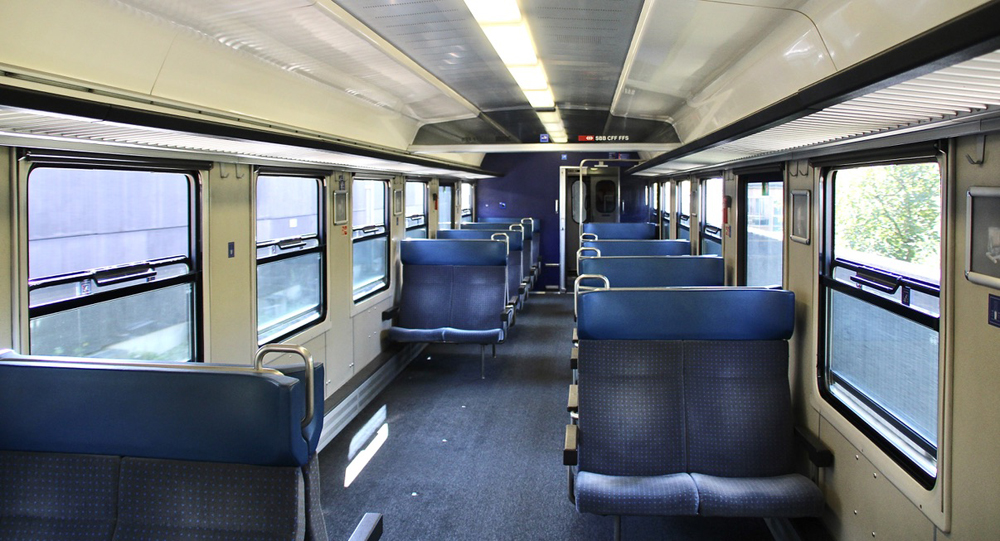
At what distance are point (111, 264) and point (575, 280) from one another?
2.62 metres

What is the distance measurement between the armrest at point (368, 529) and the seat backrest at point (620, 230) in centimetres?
812

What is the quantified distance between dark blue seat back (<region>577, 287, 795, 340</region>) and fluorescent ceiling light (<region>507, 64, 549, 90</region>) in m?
1.50

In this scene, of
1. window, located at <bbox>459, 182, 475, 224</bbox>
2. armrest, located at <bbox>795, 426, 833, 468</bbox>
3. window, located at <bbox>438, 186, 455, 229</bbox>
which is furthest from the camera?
window, located at <bbox>459, 182, 475, 224</bbox>

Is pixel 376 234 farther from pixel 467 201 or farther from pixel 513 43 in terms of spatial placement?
pixel 467 201

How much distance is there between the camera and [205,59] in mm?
3166

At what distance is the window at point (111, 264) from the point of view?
293cm

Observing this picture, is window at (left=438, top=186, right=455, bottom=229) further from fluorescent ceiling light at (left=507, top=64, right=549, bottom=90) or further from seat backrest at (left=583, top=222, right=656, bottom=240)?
fluorescent ceiling light at (left=507, top=64, right=549, bottom=90)

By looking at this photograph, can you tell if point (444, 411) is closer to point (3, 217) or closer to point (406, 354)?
point (406, 354)

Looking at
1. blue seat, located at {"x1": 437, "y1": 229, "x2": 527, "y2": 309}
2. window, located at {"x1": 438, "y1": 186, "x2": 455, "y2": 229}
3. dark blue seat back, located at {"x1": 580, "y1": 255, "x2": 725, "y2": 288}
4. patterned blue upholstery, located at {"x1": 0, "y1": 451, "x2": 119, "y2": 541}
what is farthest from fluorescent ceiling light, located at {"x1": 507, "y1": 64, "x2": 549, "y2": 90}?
window, located at {"x1": 438, "y1": 186, "x2": 455, "y2": 229}

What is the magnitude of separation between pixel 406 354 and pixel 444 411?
1956mm

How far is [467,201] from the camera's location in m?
13.3

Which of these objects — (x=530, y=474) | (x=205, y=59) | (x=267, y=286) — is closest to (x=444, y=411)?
(x=530, y=474)

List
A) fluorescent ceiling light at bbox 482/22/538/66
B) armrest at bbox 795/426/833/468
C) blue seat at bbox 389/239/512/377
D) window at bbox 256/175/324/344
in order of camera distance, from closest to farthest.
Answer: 1. fluorescent ceiling light at bbox 482/22/538/66
2. armrest at bbox 795/426/833/468
3. window at bbox 256/175/324/344
4. blue seat at bbox 389/239/512/377

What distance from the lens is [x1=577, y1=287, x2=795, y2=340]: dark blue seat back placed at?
371 cm
